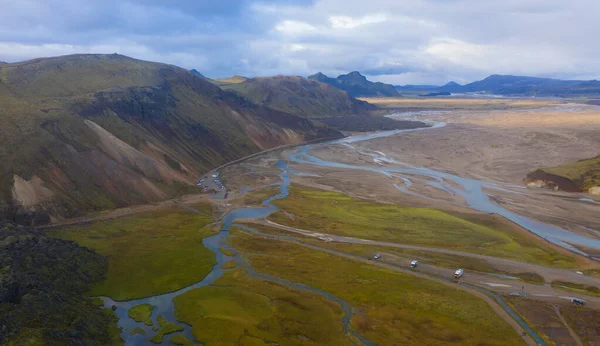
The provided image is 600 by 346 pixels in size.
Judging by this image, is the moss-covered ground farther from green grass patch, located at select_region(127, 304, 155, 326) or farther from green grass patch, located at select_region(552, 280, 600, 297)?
green grass patch, located at select_region(127, 304, 155, 326)

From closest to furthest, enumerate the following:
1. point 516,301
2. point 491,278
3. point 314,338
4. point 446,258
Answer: point 314,338
point 516,301
point 491,278
point 446,258

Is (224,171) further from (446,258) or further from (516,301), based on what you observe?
(516,301)

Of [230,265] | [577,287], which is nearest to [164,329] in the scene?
[230,265]

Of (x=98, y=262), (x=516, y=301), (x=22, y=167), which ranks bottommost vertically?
(x=516, y=301)

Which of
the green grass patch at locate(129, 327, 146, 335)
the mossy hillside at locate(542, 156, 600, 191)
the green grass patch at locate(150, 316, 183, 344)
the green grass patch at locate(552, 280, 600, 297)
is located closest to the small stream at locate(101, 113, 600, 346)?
the green grass patch at locate(129, 327, 146, 335)

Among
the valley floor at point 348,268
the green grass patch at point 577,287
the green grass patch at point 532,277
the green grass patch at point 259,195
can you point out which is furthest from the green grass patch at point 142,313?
the green grass patch at point 577,287

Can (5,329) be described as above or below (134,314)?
above

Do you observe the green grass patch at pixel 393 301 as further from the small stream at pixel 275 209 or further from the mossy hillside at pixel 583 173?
the mossy hillside at pixel 583 173

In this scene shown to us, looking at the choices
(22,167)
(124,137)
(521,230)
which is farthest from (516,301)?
(124,137)
